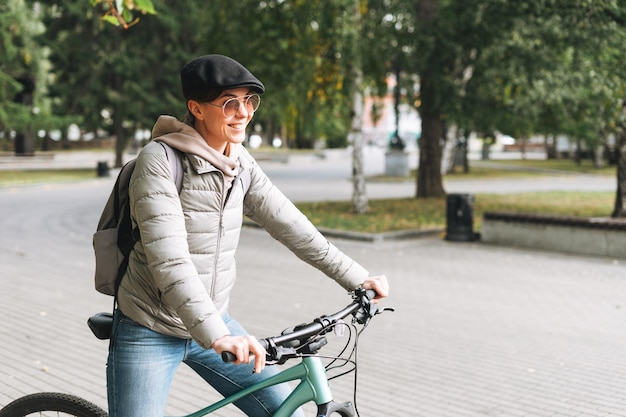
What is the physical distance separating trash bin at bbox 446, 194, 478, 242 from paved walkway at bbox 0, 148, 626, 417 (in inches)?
12.5

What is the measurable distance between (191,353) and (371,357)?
12.4 feet

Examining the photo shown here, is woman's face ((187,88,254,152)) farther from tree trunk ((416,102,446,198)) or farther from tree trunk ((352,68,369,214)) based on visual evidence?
tree trunk ((416,102,446,198))

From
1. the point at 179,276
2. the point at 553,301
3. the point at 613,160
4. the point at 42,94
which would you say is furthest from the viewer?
the point at 613,160

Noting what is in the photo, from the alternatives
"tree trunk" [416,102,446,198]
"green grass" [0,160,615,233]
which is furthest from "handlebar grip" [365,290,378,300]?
"tree trunk" [416,102,446,198]

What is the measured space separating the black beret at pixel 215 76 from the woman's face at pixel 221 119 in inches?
2.0

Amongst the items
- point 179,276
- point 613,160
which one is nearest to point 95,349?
point 179,276

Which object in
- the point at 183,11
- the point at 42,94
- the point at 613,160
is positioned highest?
the point at 183,11

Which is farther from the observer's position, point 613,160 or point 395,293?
point 613,160

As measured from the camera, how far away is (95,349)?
259 inches

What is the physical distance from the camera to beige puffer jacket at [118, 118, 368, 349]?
8.17ft

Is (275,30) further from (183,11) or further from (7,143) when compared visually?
(7,143)

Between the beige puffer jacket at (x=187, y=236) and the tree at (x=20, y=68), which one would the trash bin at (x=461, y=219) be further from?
the tree at (x=20, y=68)

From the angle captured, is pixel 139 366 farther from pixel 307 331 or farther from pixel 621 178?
pixel 621 178

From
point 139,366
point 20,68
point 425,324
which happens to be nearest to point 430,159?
point 425,324
